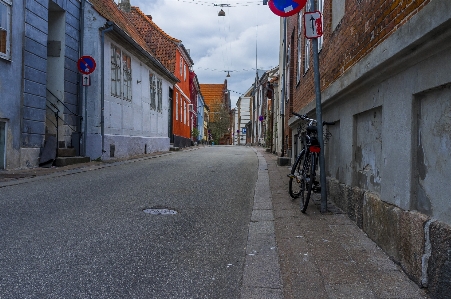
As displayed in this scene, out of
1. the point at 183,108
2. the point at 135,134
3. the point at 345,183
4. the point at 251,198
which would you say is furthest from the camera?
the point at 183,108

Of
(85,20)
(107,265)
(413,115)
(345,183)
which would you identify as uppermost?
(85,20)

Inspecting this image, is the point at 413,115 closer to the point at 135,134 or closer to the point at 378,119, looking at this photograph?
the point at 378,119

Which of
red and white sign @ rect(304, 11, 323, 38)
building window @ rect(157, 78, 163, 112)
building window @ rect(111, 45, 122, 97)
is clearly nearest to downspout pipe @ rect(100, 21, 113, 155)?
building window @ rect(111, 45, 122, 97)

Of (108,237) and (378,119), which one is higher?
(378,119)

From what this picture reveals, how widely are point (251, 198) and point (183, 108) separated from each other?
25.9m

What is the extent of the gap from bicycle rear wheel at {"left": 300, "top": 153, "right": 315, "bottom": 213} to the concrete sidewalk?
29 cm

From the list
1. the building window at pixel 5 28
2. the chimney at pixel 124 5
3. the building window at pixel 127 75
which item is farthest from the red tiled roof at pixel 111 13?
the chimney at pixel 124 5

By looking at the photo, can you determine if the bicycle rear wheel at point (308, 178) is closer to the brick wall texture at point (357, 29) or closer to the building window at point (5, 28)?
the brick wall texture at point (357, 29)

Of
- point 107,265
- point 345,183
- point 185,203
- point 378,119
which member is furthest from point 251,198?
point 107,265

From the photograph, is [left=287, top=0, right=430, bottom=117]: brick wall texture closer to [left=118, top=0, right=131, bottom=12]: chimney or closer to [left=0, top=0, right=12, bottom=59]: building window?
[left=0, top=0, right=12, bottom=59]: building window

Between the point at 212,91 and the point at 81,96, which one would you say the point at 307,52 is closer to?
the point at 81,96

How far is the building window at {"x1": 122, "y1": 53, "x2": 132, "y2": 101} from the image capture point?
52.6ft

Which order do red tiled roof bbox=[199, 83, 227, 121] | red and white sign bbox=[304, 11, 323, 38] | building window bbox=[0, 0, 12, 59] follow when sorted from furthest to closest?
red tiled roof bbox=[199, 83, 227, 121], building window bbox=[0, 0, 12, 59], red and white sign bbox=[304, 11, 323, 38]

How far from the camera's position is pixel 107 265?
10.1 ft
